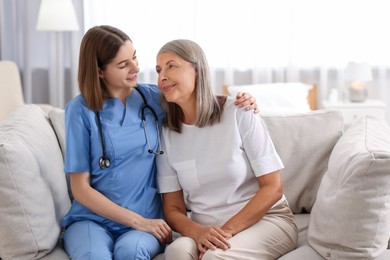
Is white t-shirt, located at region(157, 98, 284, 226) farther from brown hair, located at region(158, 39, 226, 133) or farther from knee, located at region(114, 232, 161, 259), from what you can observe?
knee, located at region(114, 232, 161, 259)

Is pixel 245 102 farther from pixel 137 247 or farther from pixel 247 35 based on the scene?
pixel 247 35

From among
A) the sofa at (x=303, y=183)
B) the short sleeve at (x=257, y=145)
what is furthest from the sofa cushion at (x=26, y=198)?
the short sleeve at (x=257, y=145)

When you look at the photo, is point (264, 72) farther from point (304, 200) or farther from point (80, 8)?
point (304, 200)

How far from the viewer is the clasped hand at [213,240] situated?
197 centimetres

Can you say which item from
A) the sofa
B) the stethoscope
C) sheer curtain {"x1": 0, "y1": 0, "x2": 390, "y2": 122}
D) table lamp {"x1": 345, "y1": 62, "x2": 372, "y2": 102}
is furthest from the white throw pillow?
the stethoscope

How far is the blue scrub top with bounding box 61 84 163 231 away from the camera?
216cm

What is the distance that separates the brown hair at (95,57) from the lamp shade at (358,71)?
2561 mm

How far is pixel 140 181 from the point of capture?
7.29 feet

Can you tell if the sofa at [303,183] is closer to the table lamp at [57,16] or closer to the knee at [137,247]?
the knee at [137,247]

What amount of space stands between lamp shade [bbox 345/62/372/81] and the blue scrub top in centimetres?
249

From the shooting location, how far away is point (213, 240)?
1.99m

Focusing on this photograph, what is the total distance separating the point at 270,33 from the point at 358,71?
780 millimetres

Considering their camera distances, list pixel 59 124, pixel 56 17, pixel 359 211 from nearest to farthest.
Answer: pixel 359 211 < pixel 59 124 < pixel 56 17

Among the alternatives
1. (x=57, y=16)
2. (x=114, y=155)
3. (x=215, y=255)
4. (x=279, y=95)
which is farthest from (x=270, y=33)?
(x=215, y=255)
